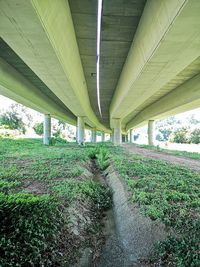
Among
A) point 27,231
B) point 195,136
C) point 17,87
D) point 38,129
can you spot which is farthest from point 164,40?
point 38,129

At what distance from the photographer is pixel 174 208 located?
491 centimetres

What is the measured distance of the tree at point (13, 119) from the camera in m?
39.4

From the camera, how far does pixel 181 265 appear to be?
343cm

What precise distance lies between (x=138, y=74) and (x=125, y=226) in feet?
16.8

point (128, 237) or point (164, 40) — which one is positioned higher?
point (164, 40)

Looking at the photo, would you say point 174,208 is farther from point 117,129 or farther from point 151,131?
point 151,131

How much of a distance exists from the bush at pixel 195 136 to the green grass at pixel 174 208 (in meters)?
37.0

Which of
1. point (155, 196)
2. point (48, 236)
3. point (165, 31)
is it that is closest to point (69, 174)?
point (155, 196)

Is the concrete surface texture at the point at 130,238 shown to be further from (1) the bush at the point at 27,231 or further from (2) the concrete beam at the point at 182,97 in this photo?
(2) the concrete beam at the point at 182,97

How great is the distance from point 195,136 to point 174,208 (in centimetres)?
4103

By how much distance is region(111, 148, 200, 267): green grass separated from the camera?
12.1ft

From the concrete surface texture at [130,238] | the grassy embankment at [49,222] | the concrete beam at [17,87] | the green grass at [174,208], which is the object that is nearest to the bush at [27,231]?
the grassy embankment at [49,222]

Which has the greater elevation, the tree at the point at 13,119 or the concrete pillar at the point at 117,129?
the tree at the point at 13,119

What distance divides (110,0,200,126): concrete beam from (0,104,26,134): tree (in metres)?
35.4
